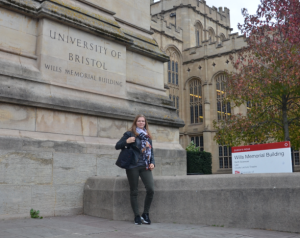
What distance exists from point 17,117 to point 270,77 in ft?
34.6

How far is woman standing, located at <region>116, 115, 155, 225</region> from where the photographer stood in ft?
17.5

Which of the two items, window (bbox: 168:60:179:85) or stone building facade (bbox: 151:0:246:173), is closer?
stone building facade (bbox: 151:0:246:173)

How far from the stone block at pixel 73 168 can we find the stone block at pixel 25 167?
5.4 inches

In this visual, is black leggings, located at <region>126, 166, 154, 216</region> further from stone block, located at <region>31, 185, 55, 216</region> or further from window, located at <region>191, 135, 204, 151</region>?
window, located at <region>191, 135, 204, 151</region>

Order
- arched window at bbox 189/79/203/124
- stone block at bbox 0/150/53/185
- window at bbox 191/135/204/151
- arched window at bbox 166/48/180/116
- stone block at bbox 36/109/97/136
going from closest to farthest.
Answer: stone block at bbox 0/150/53/185 < stone block at bbox 36/109/97/136 < window at bbox 191/135/204/151 < arched window at bbox 189/79/203/124 < arched window at bbox 166/48/180/116

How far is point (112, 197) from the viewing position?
19.2 ft

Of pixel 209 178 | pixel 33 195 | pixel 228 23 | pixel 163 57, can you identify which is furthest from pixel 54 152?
pixel 228 23

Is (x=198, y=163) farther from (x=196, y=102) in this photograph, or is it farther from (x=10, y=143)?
(x=10, y=143)

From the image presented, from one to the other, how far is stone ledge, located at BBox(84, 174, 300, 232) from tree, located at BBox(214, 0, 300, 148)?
8.95m

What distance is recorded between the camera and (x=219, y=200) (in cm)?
513

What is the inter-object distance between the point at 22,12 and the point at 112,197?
400 centimetres

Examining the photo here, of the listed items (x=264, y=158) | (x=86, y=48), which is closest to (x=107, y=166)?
(x=86, y=48)

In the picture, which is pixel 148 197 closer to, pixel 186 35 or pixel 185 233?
pixel 185 233

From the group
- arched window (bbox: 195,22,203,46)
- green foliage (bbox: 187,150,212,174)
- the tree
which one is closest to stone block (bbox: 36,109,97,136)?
the tree
